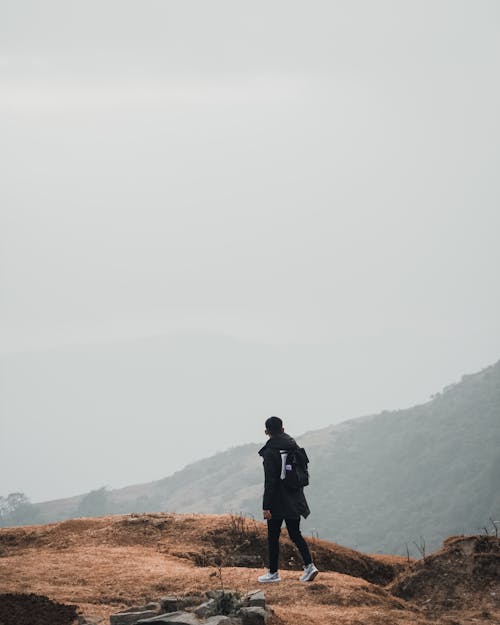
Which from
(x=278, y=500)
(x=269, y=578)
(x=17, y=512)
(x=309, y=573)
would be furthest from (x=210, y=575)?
(x=17, y=512)

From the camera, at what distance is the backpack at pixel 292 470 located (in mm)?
11469

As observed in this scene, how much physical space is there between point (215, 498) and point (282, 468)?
517 ft

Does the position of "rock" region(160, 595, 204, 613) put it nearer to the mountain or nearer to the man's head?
the man's head

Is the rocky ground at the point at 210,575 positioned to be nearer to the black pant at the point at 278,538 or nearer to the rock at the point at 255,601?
the rock at the point at 255,601

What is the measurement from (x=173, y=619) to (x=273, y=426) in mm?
3647

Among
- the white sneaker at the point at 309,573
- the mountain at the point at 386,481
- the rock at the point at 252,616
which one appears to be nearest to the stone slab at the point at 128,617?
the rock at the point at 252,616

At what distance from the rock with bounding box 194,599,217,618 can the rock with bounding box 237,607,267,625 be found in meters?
0.39

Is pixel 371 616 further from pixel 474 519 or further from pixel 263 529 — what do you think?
pixel 474 519

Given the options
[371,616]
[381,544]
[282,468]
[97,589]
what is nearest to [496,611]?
[371,616]

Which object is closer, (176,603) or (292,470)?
(176,603)

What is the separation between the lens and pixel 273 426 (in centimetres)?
1162

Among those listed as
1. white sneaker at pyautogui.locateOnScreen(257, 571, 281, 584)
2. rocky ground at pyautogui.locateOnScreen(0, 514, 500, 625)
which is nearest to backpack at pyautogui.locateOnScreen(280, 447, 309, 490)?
rocky ground at pyautogui.locateOnScreen(0, 514, 500, 625)

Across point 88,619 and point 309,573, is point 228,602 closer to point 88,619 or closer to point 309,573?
point 88,619

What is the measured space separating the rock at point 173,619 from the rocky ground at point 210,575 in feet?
3.42
